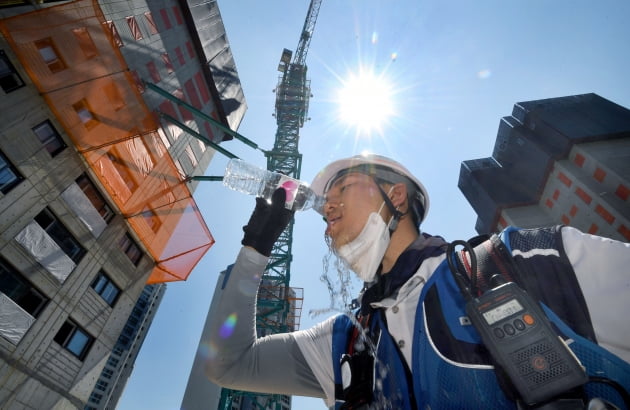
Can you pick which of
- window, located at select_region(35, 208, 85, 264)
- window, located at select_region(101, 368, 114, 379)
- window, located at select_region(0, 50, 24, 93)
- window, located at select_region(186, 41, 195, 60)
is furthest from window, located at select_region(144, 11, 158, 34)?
window, located at select_region(101, 368, 114, 379)

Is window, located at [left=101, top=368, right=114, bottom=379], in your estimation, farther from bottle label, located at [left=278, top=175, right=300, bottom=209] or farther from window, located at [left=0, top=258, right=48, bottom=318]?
bottle label, located at [left=278, top=175, right=300, bottom=209]

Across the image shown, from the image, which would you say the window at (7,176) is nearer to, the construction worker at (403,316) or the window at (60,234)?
the window at (60,234)

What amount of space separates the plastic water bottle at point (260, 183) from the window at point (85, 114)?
426cm

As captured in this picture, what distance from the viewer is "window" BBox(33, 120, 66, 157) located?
346 inches

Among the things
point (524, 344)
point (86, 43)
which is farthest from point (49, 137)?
point (524, 344)

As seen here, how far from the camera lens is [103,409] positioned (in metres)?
81.9

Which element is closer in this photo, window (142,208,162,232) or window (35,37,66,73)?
window (35,37,66,73)

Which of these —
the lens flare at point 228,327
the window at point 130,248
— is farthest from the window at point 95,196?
the lens flare at point 228,327

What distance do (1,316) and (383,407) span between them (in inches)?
440

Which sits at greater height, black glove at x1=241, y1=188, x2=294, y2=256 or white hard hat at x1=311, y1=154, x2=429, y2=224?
white hard hat at x1=311, y1=154, x2=429, y2=224

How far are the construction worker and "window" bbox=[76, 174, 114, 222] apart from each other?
35.7 feet

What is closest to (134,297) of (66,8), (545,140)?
(66,8)

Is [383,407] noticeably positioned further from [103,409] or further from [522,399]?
[103,409]

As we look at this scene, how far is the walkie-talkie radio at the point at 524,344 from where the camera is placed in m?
1.14
